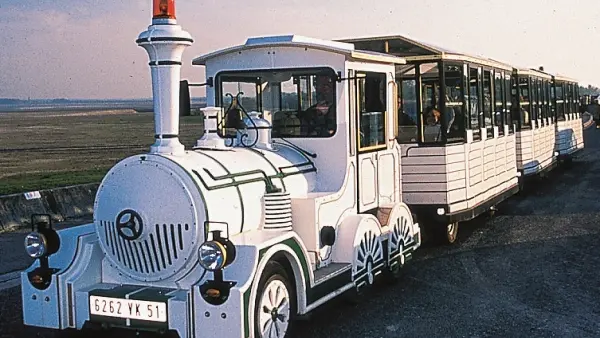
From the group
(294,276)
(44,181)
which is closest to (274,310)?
(294,276)

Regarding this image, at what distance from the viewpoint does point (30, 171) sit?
70.4 feet

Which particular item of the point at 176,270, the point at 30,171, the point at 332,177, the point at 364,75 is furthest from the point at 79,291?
the point at 30,171

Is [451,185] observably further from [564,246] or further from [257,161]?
[257,161]

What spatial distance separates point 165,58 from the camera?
625 centimetres

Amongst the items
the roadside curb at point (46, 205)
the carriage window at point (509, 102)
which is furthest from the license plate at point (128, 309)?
the carriage window at point (509, 102)

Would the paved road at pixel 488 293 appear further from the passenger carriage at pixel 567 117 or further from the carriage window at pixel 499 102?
the passenger carriage at pixel 567 117

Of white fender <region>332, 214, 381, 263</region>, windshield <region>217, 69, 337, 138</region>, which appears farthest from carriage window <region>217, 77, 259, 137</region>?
white fender <region>332, 214, 381, 263</region>

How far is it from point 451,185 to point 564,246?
183cm

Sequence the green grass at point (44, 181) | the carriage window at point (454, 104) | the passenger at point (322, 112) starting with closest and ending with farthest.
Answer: the passenger at point (322, 112), the carriage window at point (454, 104), the green grass at point (44, 181)

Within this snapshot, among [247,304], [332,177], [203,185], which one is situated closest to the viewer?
[247,304]

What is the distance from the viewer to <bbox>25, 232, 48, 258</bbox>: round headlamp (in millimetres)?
6375

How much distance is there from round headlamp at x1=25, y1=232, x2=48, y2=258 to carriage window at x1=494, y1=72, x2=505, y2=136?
29.2 ft

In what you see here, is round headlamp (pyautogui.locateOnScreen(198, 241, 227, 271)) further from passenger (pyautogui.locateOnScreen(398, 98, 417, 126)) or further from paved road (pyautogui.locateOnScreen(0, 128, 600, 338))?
passenger (pyautogui.locateOnScreen(398, 98, 417, 126))

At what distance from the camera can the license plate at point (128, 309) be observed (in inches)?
232
